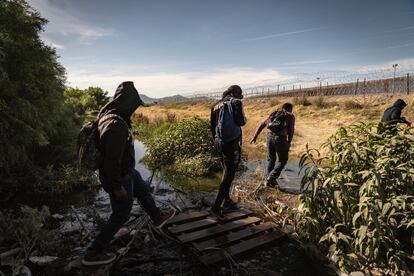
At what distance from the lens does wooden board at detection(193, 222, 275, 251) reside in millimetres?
4461

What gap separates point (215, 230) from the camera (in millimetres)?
4918

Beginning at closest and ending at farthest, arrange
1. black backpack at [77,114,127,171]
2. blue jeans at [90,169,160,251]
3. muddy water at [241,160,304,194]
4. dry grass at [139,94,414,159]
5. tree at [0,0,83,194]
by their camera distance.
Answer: black backpack at [77,114,127,171], blue jeans at [90,169,160,251], tree at [0,0,83,194], muddy water at [241,160,304,194], dry grass at [139,94,414,159]

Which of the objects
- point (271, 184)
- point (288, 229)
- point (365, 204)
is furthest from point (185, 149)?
point (365, 204)

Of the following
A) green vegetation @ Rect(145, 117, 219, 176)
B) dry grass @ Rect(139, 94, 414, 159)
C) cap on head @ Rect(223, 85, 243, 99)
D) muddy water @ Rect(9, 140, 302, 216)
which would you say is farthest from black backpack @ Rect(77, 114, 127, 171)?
dry grass @ Rect(139, 94, 414, 159)

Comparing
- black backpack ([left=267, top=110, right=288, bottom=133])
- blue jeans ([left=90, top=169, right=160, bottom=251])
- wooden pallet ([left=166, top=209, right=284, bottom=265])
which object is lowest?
wooden pallet ([left=166, top=209, right=284, bottom=265])

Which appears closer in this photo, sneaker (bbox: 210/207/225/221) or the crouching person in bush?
the crouching person in bush

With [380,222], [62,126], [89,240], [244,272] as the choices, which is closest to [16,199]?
[62,126]

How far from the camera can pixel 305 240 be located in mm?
4641

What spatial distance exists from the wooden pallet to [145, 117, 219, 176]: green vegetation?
13.8 feet

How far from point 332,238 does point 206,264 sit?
1.59m

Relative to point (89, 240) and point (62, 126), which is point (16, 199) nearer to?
point (62, 126)

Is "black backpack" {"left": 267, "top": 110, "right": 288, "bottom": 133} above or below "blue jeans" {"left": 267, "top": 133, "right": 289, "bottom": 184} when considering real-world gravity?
above

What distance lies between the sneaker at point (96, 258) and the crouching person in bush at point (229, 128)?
A: 211cm

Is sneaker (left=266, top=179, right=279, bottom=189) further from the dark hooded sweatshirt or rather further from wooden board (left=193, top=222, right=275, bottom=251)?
the dark hooded sweatshirt
